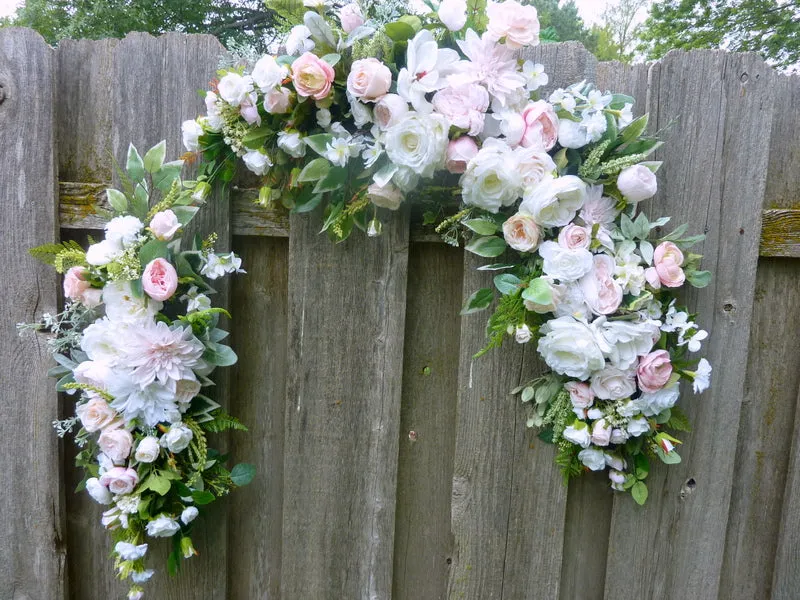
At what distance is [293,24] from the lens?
1.18m

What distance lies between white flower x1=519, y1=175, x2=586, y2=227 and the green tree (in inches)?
359

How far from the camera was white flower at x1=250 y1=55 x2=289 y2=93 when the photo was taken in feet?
3.54

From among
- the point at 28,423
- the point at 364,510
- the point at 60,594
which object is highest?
the point at 28,423

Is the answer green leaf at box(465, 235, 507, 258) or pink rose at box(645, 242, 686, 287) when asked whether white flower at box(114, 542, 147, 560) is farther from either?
pink rose at box(645, 242, 686, 287)

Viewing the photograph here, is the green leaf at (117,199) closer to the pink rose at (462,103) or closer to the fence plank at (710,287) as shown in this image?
the pink rose at (462,103)

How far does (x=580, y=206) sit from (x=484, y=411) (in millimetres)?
556

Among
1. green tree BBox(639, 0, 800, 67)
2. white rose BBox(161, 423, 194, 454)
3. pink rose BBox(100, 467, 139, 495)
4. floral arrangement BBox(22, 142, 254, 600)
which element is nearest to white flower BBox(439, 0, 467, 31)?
floral arrangement BBox(22, 142, 254, 600)

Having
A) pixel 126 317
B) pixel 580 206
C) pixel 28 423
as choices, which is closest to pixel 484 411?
pixel 580 206

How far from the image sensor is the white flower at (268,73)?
1.08m

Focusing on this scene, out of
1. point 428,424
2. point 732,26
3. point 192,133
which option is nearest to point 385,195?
point 192,133

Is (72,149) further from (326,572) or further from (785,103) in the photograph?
(785,103)

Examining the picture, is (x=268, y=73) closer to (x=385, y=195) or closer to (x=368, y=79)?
(x=368, y=79)

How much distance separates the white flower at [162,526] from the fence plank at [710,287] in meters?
1.11

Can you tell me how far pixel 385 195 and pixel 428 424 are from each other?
62 cm
